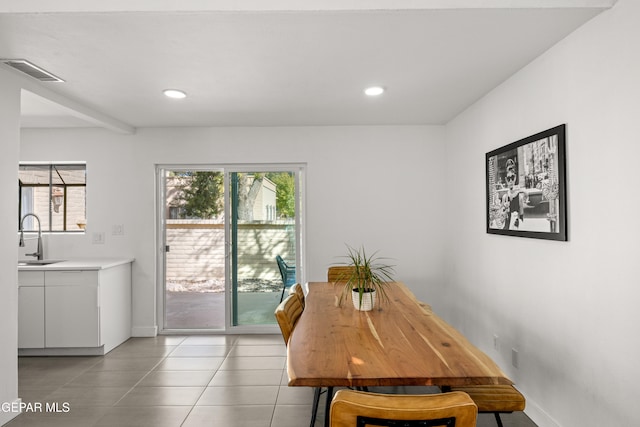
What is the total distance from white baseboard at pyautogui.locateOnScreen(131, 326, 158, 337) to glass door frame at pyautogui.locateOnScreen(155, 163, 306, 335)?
0.29 ft

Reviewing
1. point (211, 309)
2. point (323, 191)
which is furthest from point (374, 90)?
point (211, 309)

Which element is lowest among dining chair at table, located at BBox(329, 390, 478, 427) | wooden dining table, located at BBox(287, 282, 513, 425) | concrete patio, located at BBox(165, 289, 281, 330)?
concrete patio, located at BBox(165, 289, 281, 330)

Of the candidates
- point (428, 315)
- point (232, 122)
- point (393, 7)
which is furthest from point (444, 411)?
point (232, 122)

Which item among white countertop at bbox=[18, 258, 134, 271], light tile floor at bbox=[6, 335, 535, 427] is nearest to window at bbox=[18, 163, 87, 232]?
white countertop at bbox=[18, 258, 134, 271]

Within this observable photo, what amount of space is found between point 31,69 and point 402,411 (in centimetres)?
303

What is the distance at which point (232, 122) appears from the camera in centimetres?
429

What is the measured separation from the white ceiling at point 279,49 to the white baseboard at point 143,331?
236 centimetres

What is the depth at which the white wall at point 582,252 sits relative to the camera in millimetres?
1840

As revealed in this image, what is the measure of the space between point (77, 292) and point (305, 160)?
2645mm

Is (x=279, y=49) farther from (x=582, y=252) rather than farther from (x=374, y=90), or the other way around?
(x=582, y=252)

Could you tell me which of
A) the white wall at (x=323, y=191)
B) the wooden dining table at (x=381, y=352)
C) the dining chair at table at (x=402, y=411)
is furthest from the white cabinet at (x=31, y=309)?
the dining chair at table at (x=402, y=411)

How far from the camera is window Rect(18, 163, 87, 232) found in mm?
4633

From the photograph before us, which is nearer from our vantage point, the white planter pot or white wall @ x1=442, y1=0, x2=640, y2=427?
white wall @ x1=442, y1=0, x2=640, y2=427

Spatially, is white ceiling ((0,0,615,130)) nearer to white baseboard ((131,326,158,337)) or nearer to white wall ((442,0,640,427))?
white wall ((442,0,640,427))
